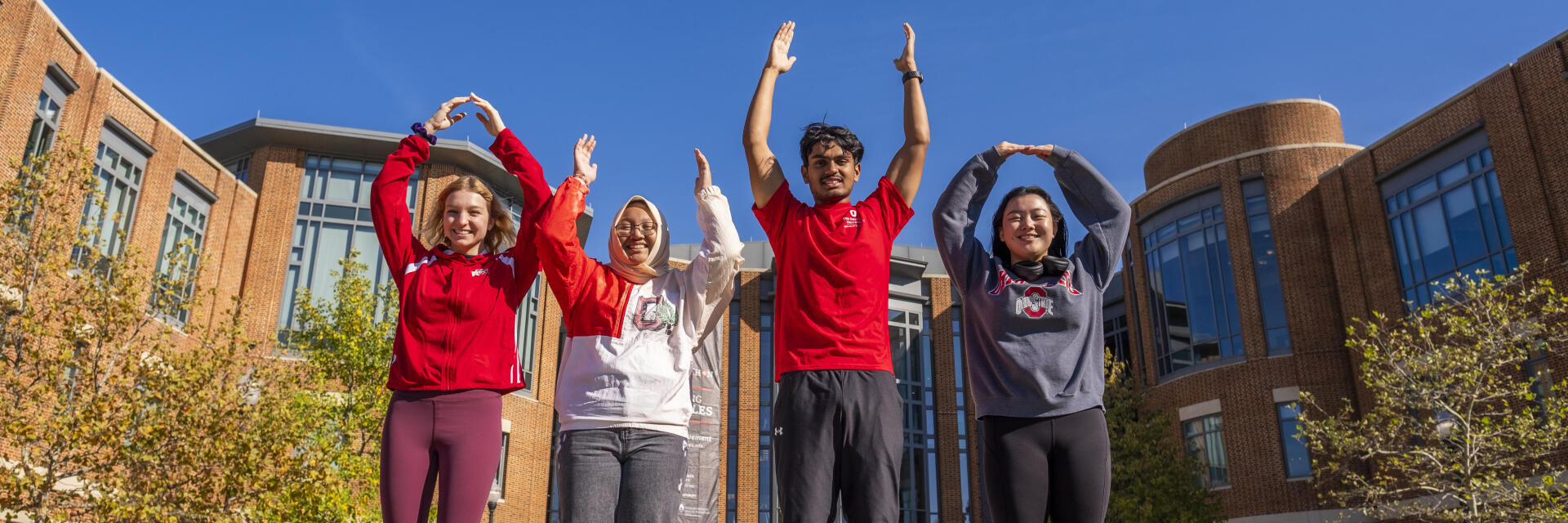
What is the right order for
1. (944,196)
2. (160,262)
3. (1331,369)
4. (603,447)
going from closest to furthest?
1. (603,447)
2. (944,196)
3. (160,262)
4. (1331,369)

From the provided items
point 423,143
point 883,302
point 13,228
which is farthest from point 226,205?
point 883,302

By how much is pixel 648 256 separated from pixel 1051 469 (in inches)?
79.3

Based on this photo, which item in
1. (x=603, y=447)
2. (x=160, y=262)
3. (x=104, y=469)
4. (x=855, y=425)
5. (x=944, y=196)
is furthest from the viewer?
(x=160, y=262)

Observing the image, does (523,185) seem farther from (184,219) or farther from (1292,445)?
(1292,445)

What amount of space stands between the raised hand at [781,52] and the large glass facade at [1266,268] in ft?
85.9

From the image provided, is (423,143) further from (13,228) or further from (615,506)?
(13,228)

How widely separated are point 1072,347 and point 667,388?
172cm

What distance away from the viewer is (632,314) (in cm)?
469

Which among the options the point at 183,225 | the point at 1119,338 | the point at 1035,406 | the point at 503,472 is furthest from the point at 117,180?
the point at 1119,338

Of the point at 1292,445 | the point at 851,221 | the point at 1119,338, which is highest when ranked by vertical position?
the point at 1119,338

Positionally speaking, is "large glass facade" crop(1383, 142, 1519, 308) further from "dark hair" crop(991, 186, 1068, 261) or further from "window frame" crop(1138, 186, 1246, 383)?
"dark hair" crop(991, 186, 1068, 261)

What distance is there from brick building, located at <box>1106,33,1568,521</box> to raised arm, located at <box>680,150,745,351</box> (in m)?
22.6

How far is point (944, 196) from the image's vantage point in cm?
493

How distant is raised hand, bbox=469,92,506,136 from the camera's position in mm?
5256
